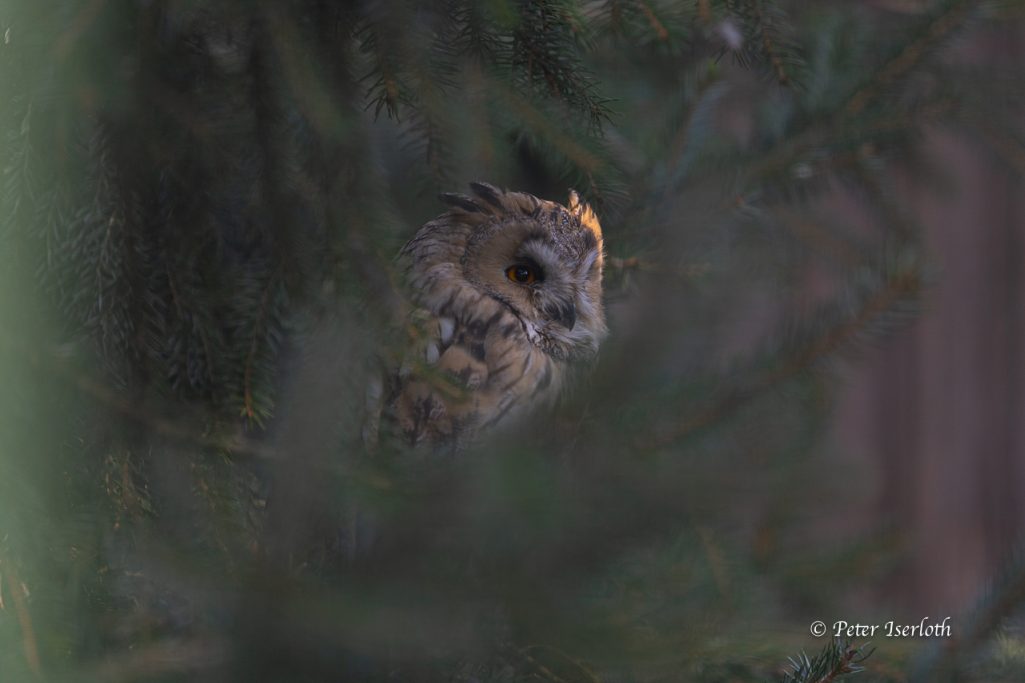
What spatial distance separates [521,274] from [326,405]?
2.27 feet

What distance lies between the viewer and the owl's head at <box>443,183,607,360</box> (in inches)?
48.5

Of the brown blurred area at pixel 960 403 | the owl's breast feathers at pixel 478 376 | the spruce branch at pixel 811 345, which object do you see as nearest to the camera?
the spruce branch at pixel 811 345

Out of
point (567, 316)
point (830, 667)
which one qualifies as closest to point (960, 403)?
point (567, 316)

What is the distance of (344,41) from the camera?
0.79 metres

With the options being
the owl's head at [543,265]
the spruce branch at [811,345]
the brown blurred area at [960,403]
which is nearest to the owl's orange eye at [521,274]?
the owl's head at [543,265]

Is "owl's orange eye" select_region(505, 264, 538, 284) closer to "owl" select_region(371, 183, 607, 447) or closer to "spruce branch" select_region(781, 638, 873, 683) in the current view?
"owl" select_region(371, 183, 607, 447)

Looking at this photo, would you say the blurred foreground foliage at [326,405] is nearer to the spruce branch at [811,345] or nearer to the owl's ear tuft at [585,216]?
the spruce branch at [811,345]

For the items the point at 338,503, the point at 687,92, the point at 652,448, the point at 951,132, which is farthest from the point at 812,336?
the point at 951,132

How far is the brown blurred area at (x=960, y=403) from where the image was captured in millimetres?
2576

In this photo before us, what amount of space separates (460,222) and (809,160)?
525 mm

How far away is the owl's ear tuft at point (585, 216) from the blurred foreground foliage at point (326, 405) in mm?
228

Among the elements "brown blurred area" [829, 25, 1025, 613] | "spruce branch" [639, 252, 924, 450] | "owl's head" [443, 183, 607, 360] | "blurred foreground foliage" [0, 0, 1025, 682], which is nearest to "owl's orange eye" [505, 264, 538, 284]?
"owl's head" [443, 183, 607, 360]

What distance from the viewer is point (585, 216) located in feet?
4.06

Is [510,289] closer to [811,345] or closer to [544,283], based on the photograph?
[544,283]
